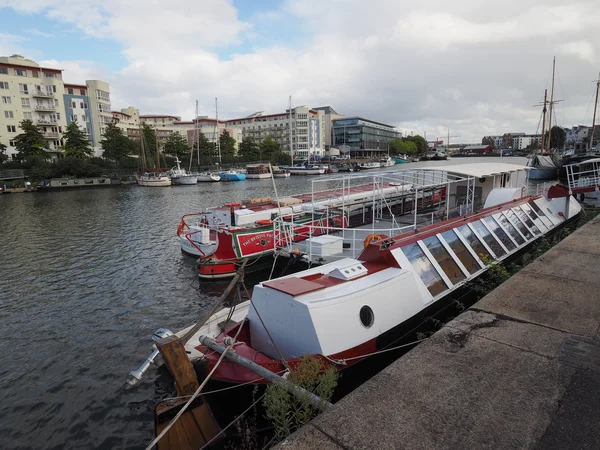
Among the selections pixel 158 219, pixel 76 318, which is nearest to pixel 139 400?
pixel 76 318

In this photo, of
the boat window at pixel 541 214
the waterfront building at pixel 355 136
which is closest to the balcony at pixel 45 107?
the boat window at pixel 541 214

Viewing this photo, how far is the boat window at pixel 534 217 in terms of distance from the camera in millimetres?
16125

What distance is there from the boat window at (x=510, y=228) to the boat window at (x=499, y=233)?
408 millimetres

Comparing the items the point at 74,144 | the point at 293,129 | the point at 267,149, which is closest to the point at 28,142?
the point at 74,144

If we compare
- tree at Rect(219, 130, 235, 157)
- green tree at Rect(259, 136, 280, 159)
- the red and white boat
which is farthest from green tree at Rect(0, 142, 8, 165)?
the red and white boat

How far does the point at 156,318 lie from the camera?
1411 centimetres

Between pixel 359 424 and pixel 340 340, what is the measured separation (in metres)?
3.14

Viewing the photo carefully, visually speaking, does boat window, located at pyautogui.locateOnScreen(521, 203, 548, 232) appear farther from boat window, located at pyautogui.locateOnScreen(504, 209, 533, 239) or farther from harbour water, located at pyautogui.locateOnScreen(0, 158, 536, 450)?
harbour water, located at pyautogui.locateOnScreen(0, 158, 536, 450)

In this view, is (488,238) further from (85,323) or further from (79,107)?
(79,107)

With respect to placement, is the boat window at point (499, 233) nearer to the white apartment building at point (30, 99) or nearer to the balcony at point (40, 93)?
the white apartment building at point (30, 99)

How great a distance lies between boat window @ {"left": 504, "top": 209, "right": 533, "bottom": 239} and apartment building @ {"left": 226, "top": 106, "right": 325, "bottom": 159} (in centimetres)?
12478

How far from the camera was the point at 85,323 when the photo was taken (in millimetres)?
13883

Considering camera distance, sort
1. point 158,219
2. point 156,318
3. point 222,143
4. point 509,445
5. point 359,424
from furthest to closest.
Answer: point 222,143
point 158,219
point 156,318
point 359,424
point 509,445

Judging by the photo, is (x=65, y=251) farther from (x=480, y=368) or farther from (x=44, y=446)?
(x=480, y=368)
